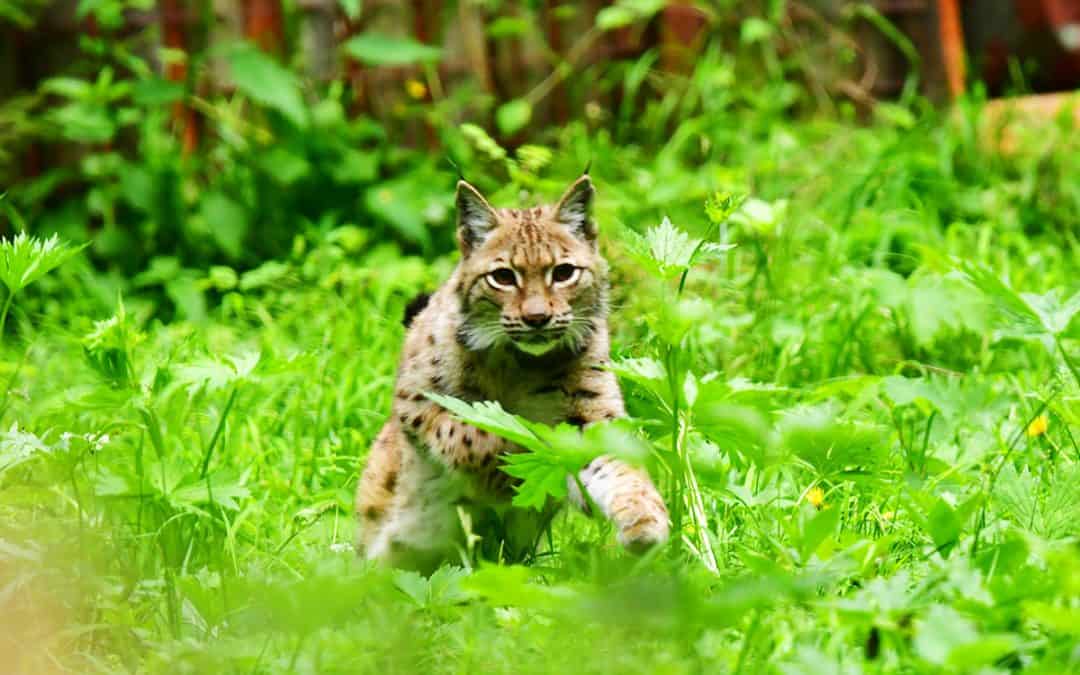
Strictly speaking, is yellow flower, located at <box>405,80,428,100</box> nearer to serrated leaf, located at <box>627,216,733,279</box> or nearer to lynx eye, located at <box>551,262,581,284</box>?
lynx eye, located at <box>551,262,581,284</box>

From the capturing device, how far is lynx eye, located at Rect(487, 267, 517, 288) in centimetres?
329

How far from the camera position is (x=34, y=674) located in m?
2.45

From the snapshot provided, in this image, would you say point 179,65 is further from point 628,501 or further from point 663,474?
point 628,501

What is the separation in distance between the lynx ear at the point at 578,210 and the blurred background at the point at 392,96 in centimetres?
160

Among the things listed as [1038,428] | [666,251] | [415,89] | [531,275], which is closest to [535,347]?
[531,275]

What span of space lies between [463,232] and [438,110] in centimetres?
301

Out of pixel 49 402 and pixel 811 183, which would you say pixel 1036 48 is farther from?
pixel 49 402

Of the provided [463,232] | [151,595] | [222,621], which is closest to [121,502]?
[151,595]

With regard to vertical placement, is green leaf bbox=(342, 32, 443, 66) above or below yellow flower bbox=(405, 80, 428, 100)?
above

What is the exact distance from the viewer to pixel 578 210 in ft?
11.3

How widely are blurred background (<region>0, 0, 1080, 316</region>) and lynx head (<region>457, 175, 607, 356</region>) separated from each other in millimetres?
1609

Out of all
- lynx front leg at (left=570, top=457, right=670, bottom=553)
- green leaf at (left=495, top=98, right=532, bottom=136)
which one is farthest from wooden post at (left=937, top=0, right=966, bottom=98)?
lynx front leg at (left=570, top=457, right=670, bottom=553)

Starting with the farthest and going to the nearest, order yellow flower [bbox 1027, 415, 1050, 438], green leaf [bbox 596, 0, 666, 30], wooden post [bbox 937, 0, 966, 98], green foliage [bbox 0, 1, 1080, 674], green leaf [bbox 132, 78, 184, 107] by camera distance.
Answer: wooden post [bbox 937, 0, 966, 98] < green leaf [bbox 596, 0, 666, 30] < green leaf [bbox 132, 78, 184, 107] < yellow flower [bbox 1027, 415, 1050, 438] < green foliage [bbox 0, 1, 1080, 674]

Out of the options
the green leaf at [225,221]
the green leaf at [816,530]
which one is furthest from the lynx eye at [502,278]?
the green leaf at [225,221]
